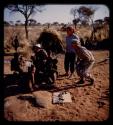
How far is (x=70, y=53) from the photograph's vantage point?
6.29 metres

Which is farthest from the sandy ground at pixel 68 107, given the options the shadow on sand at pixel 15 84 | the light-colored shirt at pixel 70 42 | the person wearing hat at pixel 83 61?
the light-colored shirt at pixel 70 42

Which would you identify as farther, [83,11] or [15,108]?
[83,11]

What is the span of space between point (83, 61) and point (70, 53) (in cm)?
34

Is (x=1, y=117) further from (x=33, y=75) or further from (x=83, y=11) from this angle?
(x=83, y=11)

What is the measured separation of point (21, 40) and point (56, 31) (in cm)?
73

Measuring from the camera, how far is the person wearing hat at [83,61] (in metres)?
6.03

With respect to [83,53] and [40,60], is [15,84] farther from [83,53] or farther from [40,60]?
[83,53]

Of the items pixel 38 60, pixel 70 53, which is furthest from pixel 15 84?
pixel 70 53

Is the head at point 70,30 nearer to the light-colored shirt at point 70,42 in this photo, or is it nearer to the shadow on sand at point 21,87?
the light-colored shirt at point 70,42

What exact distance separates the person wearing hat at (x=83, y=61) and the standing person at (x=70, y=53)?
10cm

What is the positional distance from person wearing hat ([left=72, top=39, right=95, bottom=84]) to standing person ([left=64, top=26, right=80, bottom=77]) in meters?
0.10

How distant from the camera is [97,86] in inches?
243

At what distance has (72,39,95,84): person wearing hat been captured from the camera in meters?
6.03

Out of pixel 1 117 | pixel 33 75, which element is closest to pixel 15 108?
pixel 1 117
